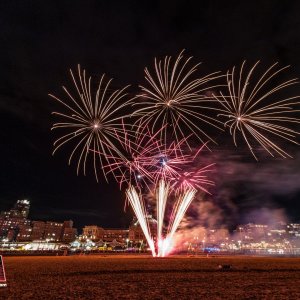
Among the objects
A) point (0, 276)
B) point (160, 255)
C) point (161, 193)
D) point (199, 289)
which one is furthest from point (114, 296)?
point (160, 255)

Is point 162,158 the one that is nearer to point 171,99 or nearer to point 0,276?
point 171,99

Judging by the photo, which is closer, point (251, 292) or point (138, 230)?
point (251, 292)

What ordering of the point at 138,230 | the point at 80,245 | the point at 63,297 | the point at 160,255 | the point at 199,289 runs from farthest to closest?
the point at 138,230 → the point at 80,245 → the point at 160,255 → the point at 199,289 → the point at 63,297

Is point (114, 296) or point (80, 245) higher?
point (80, 245)

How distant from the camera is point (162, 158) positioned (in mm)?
28406

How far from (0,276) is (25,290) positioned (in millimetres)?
1209

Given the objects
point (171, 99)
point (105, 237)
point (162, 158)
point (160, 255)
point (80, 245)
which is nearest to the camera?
point (171, 99)

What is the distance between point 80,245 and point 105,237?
6840cm

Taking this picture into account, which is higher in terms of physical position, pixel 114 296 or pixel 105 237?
pixel 105 237

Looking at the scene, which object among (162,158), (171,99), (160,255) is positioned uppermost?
(171,99)

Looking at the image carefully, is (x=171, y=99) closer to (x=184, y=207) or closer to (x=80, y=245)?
(x=184, y=207)

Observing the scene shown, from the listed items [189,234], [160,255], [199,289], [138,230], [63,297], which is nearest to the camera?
[63,297]

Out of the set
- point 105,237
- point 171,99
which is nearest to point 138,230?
point 105,237

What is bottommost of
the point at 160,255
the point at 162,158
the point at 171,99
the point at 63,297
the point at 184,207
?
the point at 63,297
